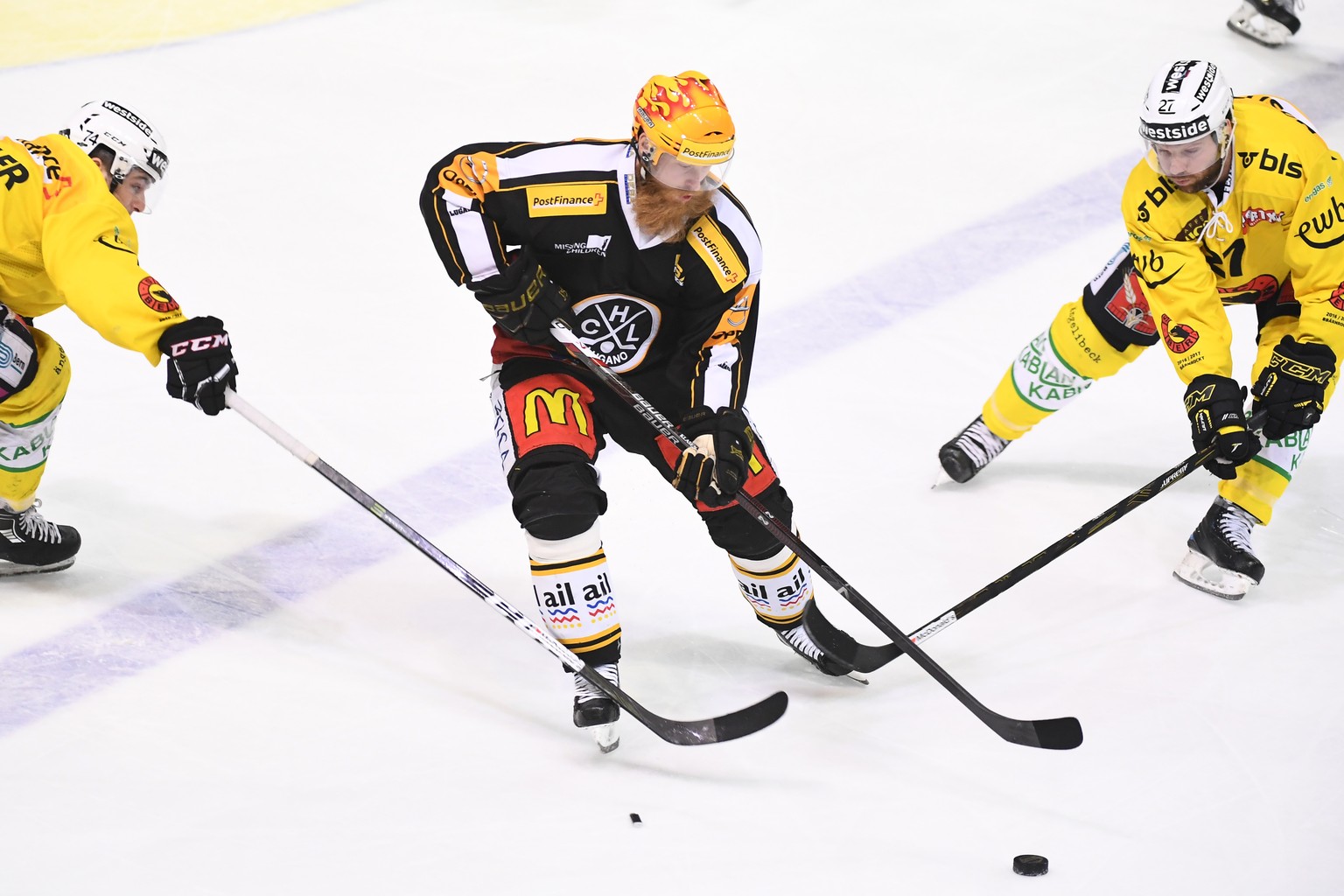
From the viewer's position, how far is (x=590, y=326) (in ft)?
9.30

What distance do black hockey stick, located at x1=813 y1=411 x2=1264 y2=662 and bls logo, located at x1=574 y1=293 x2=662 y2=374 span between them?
717mm

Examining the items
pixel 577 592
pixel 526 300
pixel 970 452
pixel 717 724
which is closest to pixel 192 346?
pixel 526 300

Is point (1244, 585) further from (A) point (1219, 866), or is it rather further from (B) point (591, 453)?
(B) point (591, 453)

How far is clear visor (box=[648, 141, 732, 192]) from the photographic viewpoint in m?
2.56

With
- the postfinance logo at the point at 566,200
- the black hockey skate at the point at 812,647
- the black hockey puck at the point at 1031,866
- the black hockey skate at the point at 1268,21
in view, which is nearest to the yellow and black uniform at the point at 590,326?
the postfinance logo at the point at 566,200

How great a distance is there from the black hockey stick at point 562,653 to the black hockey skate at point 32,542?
0.75 meters

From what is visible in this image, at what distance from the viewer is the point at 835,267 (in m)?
4.61

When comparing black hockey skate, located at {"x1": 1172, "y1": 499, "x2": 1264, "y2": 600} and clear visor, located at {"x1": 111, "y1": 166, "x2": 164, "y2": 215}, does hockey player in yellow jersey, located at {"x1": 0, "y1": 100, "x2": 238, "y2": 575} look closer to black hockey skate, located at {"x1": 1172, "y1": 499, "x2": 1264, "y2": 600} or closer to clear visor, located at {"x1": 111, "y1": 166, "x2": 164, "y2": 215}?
clear visor, located at {"x1": 111, "y1": 166, "x2": 164, "y2": 215}

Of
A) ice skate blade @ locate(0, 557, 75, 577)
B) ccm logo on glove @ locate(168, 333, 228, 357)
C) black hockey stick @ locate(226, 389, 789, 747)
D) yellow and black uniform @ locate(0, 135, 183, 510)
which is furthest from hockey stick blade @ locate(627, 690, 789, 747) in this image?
ice skate blade @ locate(0, 557, 75, 577)

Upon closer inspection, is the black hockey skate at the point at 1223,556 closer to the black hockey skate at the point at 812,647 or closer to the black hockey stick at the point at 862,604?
the black hockey stick at the point at 862,604

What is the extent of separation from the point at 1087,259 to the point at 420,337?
223 centimetres

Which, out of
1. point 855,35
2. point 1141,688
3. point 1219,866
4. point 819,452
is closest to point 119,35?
point 855,35

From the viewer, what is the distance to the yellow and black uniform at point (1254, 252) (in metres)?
3.03

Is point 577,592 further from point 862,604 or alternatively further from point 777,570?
point 862,604
